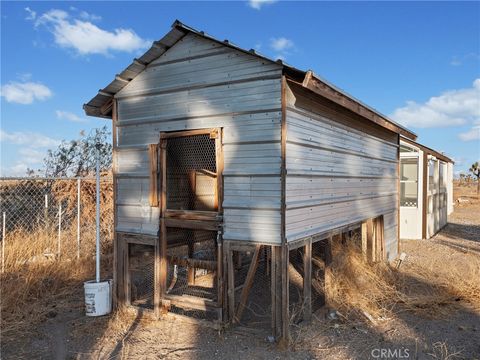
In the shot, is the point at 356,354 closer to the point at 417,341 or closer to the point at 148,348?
the point at 417,341

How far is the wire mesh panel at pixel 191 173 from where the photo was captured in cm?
577

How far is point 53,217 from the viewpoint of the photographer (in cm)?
866

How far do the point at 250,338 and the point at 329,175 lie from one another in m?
2.63

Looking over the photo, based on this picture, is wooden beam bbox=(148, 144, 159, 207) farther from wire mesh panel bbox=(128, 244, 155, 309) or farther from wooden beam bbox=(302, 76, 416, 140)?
wooden beam bbox=(302, 76, 416, 140)

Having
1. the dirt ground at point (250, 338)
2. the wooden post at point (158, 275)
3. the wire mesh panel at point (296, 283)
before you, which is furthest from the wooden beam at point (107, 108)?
the wire mesh panel at point (296, 283)

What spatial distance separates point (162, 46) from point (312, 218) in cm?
318

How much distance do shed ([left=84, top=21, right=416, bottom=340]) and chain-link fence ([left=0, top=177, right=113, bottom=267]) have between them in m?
1.92

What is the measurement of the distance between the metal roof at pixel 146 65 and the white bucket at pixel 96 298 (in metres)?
2.67

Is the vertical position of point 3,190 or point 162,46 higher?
point 162,46

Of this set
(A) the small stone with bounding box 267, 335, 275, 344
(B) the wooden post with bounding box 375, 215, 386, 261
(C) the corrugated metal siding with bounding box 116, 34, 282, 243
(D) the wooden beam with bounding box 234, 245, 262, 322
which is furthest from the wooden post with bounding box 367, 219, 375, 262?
(C) the corrugated metal siding with bounding box 116, 34, 282, 243

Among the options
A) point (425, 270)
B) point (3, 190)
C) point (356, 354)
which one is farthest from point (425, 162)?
point (3, 190)

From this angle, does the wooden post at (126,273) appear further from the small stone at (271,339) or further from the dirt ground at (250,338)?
the small stone at (271,339)

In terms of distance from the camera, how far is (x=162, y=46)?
18.3ft

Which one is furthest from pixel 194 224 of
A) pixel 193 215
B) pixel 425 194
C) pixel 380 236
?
pixel 425 194
